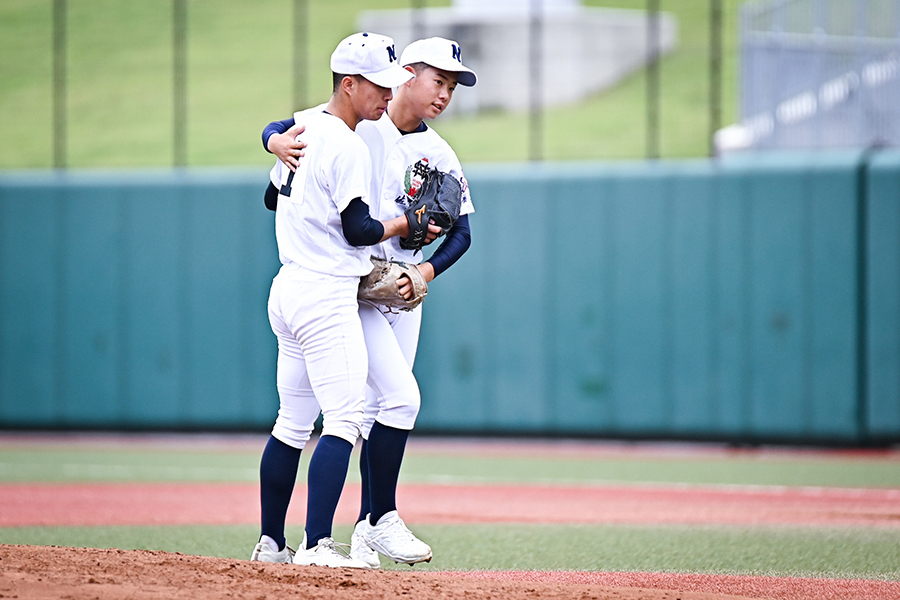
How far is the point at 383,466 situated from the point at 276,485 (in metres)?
0.40

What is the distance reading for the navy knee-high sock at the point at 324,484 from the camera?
342cm

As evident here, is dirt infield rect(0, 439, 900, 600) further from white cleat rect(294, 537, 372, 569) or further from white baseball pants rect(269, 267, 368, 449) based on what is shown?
white baseball pants rect(269, 267, 368, 449)

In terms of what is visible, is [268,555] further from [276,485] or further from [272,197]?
[272,197]

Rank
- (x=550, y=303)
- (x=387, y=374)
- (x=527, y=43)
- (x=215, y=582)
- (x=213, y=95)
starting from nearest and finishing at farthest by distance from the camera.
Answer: (x=215, y=582) < (x=387, y=374) < (x=550, y=303) < (x=527, y=43) < (x=213, y=95)

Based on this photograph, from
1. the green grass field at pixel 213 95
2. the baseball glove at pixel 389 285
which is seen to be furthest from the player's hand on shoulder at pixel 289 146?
the green grass field at pixel 213 95

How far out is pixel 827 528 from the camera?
5035 mm

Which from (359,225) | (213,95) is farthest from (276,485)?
(213,95)

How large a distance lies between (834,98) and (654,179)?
2047mm

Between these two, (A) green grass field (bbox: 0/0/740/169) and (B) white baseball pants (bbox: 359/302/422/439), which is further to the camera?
(A) green grass field (bbox: 0/0/740/169)

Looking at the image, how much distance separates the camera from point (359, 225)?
3387 millimetres

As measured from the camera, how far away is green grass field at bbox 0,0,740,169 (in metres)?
17.3

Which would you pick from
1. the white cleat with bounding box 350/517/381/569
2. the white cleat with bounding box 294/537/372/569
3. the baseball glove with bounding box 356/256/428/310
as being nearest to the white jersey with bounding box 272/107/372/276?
the baseball glove with bounding box 356/256/428/310

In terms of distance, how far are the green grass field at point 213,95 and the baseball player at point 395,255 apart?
1296 cm

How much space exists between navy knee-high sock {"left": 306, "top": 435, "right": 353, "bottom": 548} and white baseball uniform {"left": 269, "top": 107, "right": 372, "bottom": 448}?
0.05m
